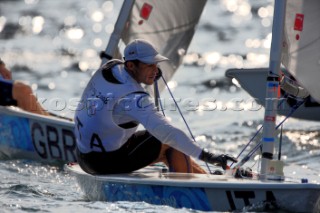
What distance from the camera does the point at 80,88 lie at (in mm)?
16078

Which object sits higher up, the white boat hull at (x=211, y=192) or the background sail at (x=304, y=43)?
the background sail at (x=304, y=43)

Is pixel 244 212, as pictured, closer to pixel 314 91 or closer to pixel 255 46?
pixel 314 91

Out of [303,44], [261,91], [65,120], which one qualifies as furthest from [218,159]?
[261,91]

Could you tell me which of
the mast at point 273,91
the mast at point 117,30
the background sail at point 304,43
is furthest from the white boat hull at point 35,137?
the mast at point 273,91

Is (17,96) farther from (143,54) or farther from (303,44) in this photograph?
→ (303,44)

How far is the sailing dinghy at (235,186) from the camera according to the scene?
7055 mm

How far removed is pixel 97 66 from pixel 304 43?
995 centimetres

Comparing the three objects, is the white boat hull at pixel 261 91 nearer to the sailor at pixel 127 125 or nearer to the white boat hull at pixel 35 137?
the white boat hull at pixel 35 137

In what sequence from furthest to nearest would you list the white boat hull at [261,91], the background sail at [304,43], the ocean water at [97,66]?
the white boat hull at [261,91] < the ocean water at [97,66] < the background sail at [304,43]

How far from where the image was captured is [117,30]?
34.1 ft

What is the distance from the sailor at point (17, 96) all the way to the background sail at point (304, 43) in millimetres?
3464

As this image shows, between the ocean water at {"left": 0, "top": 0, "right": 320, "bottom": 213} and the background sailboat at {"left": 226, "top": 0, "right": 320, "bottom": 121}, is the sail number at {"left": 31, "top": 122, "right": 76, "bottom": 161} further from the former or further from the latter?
the background sailboat at {"left": 226, "top": 0, "right": 320, "bottom": 121}

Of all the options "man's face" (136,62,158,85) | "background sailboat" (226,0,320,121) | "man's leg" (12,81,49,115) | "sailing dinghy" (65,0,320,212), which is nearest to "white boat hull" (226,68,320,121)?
"man's leg" (12,81,49,115)

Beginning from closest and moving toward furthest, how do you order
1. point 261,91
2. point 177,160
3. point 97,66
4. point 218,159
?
point 218,159
point 177,160
point 261,91
point 97,66
